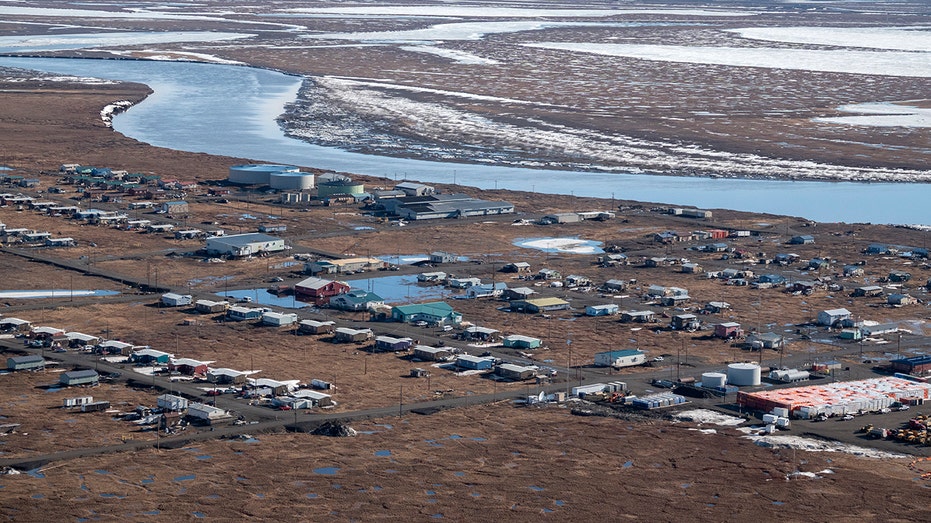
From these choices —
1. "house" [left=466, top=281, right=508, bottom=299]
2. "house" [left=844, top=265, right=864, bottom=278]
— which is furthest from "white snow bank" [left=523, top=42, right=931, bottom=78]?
"house" [left=466, top=281, right=508, bottom=299]

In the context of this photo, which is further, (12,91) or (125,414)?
(12,91)

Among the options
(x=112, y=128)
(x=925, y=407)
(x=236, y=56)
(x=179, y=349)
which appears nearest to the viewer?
(x=925, y=407)

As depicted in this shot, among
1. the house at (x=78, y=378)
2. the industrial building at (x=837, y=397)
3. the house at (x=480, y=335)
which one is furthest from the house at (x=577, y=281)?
the house at (x=78, y=378)

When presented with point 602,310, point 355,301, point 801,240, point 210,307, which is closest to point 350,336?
point 355,301

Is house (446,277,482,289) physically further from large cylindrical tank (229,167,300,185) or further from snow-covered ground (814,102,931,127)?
snow-covered ground (814,102,931,127)

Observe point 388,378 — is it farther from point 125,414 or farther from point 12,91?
point 12,91

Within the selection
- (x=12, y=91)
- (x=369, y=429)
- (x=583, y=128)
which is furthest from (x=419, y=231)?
(x=12, y=91)

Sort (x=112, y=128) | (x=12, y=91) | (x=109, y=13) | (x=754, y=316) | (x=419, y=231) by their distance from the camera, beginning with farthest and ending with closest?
(x=109, y=13) → (x=12, y=91) → (x=112, y=128) → (x=419, y=231) → (x=754, y=316)
